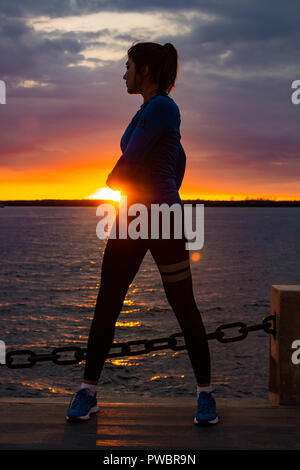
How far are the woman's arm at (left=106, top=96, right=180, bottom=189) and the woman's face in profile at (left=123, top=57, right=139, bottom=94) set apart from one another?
215mm

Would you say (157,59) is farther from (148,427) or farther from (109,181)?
(148,427)

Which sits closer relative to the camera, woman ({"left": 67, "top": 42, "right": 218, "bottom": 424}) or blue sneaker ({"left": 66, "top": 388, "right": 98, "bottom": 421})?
woman ({"left": 67, "top": 42, "right": 218, "bottom": 424})

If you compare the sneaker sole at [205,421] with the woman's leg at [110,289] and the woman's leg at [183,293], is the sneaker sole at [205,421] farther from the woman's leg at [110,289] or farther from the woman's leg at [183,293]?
the woman's leg at [110,289]

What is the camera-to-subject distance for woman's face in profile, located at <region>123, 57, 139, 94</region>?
9.53 ft

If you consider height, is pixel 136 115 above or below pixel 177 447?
above

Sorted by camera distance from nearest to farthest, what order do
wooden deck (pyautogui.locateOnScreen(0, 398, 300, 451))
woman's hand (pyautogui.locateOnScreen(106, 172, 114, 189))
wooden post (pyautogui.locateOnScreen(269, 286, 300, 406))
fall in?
wooden deck (pyautogui.locateOnScreen(0, 398, 300, 451))
woman's hand (pyautogui.locateOnScreen(106, 172, 114, 189))
wooden post (pyautogui.locateOnScreen(269, 286, 300, 406))

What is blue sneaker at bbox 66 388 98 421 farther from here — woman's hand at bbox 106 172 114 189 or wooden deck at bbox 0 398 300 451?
woman's hand at bbox 106 172 114 189

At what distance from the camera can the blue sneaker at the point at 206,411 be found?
9.54ft

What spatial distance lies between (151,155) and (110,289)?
836mm

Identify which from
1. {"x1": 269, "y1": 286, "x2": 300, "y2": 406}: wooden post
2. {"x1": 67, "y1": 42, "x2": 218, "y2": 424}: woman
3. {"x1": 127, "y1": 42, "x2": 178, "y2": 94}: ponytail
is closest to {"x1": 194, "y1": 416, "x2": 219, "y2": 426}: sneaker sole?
{"x1": 67, "y1": 42, "x2": 218, "y2": 424}: woman

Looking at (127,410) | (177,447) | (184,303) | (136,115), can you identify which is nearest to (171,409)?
(127,410)

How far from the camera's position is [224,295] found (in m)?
27.4
